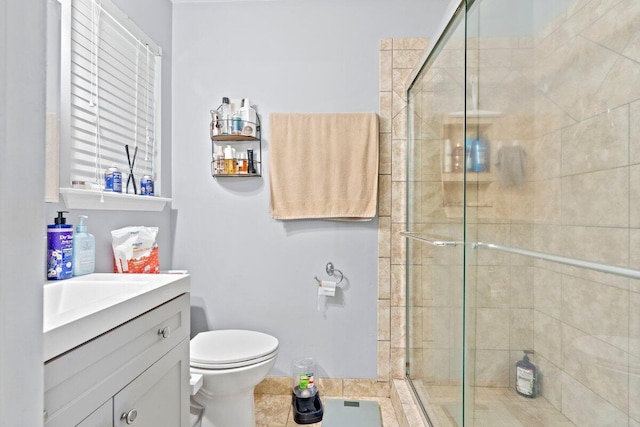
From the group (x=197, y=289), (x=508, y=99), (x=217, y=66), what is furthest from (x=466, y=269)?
(x=217, y=66)

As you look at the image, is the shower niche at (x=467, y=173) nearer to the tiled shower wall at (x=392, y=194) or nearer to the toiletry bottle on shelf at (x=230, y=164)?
the tiled shower wall at (x=392, y=194)

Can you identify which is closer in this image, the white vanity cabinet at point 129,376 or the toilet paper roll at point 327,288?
the white vanity cabinet at point 129,376

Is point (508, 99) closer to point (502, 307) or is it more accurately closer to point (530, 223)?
point (530, 223)

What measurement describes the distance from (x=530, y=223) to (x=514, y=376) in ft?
1.37

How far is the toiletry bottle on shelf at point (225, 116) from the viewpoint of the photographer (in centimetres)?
213

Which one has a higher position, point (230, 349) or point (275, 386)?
point (230, 349)

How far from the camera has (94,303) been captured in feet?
2.89

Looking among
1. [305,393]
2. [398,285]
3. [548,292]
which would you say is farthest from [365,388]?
[548,292]

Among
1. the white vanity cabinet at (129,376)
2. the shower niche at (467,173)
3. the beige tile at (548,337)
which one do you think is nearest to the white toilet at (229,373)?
the white vanity cabinet at (129,376)

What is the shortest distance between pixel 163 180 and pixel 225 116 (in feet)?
1.67

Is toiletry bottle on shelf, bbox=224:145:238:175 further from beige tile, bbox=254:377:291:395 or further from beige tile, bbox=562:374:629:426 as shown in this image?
beige tile, bbox=562:374:629:426

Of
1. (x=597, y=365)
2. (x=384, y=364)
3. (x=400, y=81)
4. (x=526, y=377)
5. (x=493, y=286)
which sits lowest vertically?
(x=384, y=364)

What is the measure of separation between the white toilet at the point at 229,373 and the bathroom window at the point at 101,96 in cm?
86

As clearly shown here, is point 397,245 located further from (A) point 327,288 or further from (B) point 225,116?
(B) point 225,116
